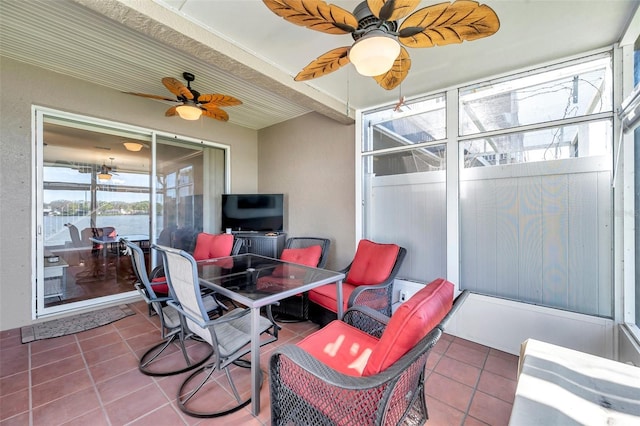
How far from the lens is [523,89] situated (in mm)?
2539

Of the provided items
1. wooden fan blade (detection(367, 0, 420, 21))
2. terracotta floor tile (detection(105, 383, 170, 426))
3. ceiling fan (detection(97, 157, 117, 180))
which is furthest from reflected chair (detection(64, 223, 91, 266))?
wooden fan blade (detection(367, 0, 420, 21))

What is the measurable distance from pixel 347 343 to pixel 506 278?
1.95 metres

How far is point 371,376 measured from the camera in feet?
3.44

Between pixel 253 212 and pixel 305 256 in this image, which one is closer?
pixel 305 256

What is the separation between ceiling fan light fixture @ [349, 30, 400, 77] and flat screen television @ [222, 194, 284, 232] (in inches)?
120

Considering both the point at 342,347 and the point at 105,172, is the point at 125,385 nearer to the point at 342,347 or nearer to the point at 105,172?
the point at 342,347

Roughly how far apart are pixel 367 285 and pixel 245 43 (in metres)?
2.59

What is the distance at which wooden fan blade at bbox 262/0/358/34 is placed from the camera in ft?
4.33

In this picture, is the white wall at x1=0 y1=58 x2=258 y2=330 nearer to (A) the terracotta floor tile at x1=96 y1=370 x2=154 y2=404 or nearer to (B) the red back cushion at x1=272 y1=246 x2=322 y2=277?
(A) the terracotta floor tile at x1=96 y1=370 x2=154 y2=404

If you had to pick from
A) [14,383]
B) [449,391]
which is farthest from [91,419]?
[449,391]

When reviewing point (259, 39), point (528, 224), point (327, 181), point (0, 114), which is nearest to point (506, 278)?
point (528, 224)

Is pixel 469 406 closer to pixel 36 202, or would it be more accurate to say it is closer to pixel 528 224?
pixel 528 224

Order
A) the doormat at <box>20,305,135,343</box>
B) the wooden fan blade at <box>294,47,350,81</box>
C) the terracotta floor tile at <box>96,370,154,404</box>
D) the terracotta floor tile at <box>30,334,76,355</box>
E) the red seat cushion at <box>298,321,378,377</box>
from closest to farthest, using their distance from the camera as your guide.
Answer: the red seat cushion at <box>298,321,378,377</box>
the wooden fan blade at <box>294,47,350,81</box>
the terracotta floor tile at <box>96,370,154,404</box>
the terracotta floor tile at <box>30,334,76,355</box>
the doormat at <box>20,305,135,343</box>

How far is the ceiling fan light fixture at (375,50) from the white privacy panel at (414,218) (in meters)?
1.80
